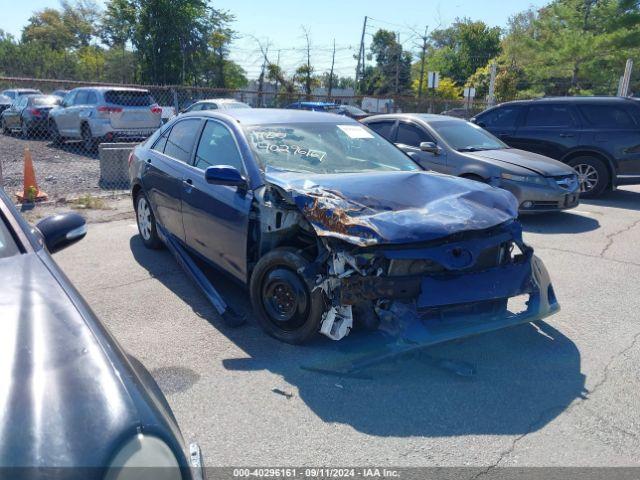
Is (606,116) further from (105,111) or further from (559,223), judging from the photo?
(105,111)

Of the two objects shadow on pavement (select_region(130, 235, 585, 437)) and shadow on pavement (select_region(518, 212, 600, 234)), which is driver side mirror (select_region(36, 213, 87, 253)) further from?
shadow on pavement (select_region(518, 212, 600, 234))

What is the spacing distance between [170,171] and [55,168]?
8.13 metres

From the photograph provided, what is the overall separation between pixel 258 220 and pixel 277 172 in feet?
1.38

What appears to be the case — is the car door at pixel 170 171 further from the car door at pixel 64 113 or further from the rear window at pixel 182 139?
the car door at pixel 64 113

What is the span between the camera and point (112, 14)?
109 ft

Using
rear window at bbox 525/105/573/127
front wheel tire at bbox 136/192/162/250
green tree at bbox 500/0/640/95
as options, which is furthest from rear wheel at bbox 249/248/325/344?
green tree at bbox 500/0/640/95

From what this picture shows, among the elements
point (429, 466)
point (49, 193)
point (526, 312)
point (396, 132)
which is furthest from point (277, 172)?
point (49, 193)

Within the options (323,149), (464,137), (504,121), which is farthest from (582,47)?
(323,149)

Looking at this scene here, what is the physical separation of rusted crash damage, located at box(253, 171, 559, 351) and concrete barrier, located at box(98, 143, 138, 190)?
693cm

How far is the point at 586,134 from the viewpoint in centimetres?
1014

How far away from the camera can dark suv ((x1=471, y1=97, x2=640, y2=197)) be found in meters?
9.88

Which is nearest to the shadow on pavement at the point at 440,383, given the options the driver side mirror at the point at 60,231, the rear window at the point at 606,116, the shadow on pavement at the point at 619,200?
the driver side mirror at the point at 60,231

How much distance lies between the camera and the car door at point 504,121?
36.0 feet

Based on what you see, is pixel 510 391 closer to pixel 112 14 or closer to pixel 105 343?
pixel 105 343
